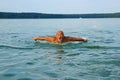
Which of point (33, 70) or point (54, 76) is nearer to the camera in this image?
point (54, 76)

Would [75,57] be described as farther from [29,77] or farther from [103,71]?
[29,77]

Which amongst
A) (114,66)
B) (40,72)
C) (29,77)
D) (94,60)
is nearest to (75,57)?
(94,60)

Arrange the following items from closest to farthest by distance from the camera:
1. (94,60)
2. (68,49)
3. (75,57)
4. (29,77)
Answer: (29,77)
(94,60)
(75,57)
(68,49)

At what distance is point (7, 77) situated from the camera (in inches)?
358

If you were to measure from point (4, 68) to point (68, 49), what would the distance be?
5730 millimetres

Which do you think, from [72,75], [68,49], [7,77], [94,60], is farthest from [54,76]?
[68,49]

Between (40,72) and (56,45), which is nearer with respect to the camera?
(40,72)

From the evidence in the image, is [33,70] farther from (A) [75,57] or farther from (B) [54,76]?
(A) [75,57]

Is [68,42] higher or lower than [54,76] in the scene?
lower

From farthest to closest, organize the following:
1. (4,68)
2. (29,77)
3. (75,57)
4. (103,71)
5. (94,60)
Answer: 1. (75,57)
2. (94,60)
3. (4,68)
4. (103,71)
5. (29,77)

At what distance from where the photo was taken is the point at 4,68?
10.5 meters

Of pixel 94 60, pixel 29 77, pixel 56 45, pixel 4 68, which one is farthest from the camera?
pixel 56 45

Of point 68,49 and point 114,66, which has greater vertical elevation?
point 114,66

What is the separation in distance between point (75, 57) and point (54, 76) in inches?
151
